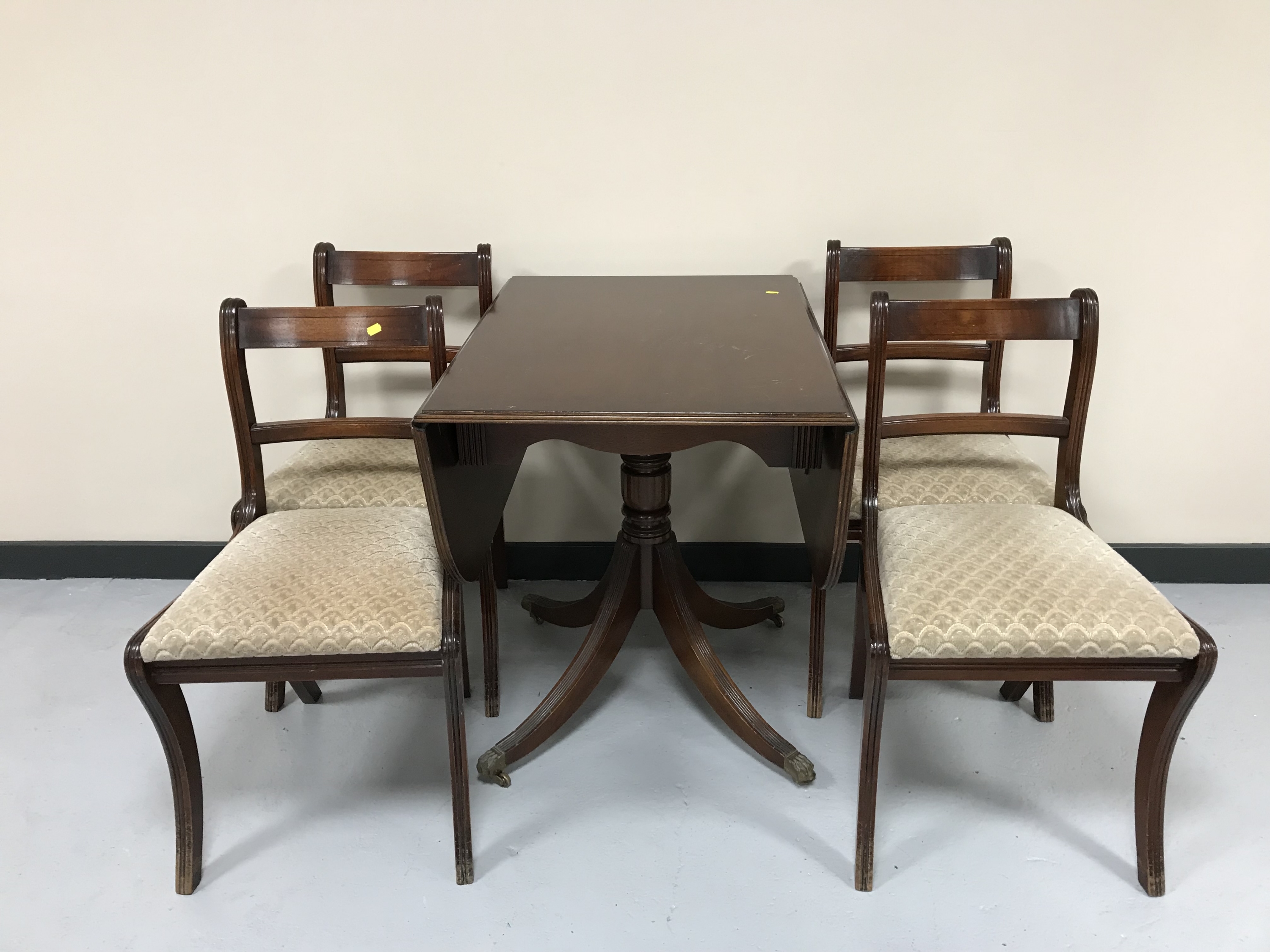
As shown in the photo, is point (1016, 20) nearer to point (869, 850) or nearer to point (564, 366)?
point (564, 366)

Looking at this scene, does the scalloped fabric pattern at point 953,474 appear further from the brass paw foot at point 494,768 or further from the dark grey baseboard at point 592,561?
the brass paw foot at point 494,768

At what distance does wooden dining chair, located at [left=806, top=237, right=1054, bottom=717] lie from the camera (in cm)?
188

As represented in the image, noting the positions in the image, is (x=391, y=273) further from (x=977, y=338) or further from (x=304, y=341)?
(x=977, y=338)

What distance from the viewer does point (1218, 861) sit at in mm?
1647

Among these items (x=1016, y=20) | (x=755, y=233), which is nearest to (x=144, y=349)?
(x=755, y=233)

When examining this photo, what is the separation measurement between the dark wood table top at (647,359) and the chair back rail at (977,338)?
12 centimetres

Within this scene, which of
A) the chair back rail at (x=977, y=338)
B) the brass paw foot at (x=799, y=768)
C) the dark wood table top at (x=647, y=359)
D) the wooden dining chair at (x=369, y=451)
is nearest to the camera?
the dark wood table top at (x=647, y=359)

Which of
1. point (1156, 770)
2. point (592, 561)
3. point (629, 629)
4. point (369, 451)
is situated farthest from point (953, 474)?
point (369, 451)

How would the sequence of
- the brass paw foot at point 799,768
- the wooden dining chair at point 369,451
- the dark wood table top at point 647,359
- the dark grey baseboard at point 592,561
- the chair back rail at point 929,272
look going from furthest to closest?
the dark grey baseboard at point 592,561
the chair back rail at point 929,272
the wooden dining chair at point 369,451
the brass paw foot at point 799,768
the dark wood table top at point 647,359

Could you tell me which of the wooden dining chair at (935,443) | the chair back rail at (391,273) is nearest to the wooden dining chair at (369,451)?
the chair back rail at (391,273)

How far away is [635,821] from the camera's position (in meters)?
1.75

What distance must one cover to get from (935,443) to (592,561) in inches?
38.6

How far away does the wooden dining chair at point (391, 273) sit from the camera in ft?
7.03

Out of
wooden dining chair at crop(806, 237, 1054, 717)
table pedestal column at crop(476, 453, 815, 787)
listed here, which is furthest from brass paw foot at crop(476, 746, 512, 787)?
wooden dining chair at crop(806, 237, 1054, 717)
